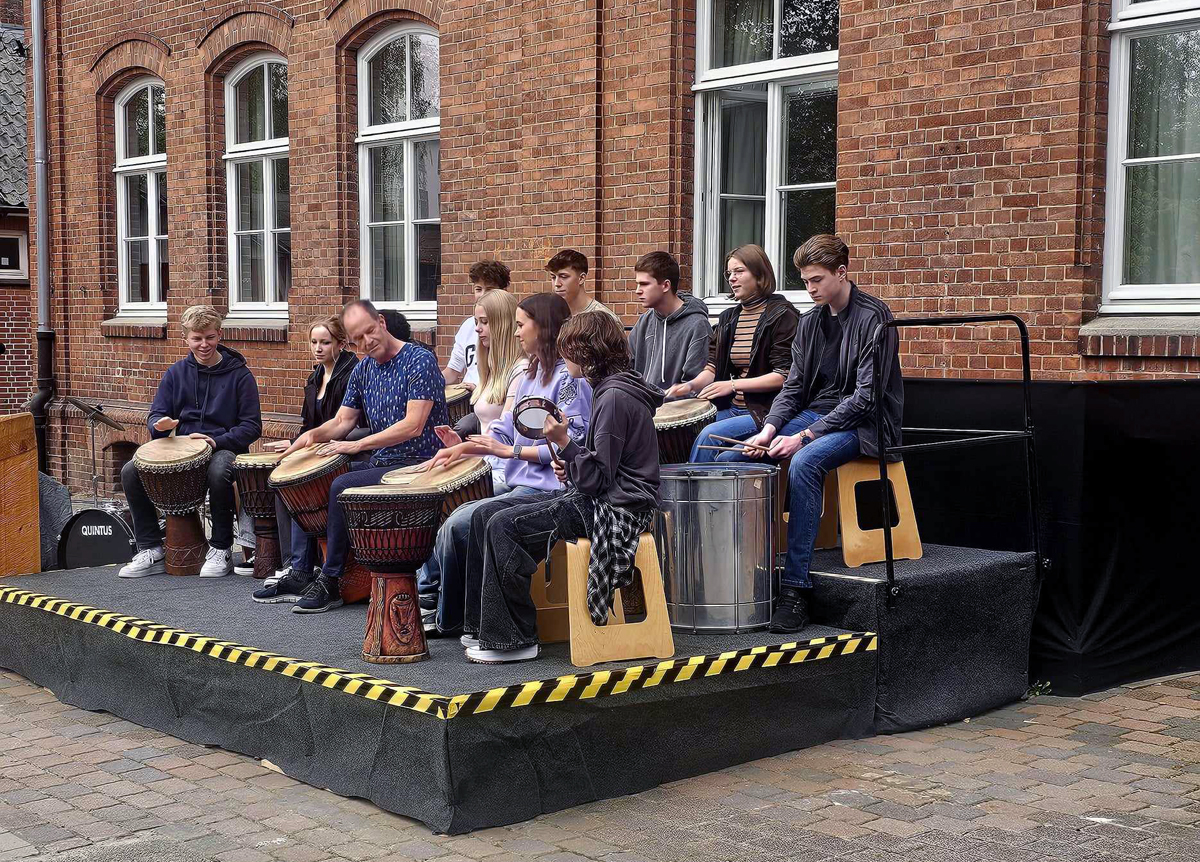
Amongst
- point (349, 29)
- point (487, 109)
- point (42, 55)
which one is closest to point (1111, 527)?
point (487, 109)

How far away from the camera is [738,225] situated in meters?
9.55

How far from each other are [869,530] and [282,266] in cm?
804

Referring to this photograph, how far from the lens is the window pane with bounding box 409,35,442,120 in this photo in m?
11.8

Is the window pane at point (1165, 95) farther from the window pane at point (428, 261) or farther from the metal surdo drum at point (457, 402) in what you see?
the window pane at point (428, 261)

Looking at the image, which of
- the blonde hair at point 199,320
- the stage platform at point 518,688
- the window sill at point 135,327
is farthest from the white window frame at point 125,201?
the stage platform at point 518,688

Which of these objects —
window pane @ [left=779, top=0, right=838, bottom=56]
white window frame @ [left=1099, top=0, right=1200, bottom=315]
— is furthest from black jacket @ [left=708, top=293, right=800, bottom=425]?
window pane @ [left=779, top=0, right=838, bottom=56]

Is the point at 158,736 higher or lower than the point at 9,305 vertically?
lower

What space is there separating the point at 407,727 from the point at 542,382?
1.92 m

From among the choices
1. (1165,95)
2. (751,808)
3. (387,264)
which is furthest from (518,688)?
(387,264)

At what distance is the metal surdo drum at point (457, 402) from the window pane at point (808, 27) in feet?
9.78

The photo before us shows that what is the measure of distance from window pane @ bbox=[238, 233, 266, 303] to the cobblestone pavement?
7.63 meters

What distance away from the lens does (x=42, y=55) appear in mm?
15609

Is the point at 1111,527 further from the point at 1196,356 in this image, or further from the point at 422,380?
the point at 422,380

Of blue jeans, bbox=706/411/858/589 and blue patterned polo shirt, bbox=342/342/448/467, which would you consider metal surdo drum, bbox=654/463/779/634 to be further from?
blue patterned polo shirt, bbox=342/342/448/467
